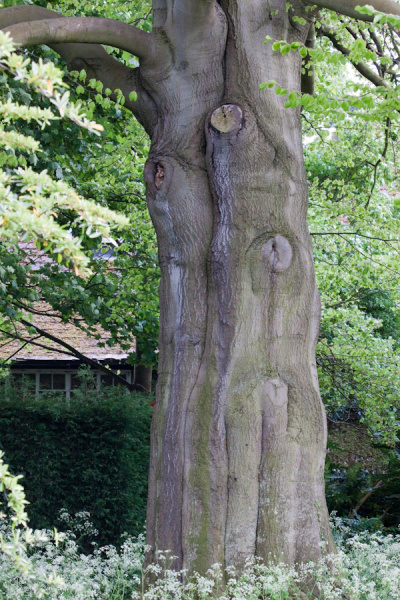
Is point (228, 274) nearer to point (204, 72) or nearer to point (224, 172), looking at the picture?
point (224, 172)

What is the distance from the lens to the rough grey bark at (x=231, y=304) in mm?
4719

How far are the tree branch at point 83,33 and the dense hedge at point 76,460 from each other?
4503mm

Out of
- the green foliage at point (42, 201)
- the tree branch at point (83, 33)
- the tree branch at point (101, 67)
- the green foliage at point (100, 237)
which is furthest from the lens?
the green foliage at point (100, 237)

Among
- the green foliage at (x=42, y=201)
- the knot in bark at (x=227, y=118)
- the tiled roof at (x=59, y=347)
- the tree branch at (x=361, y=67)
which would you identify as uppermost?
the tree branch at (x=361, y=67)

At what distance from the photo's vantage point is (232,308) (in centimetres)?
482

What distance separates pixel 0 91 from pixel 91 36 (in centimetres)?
253

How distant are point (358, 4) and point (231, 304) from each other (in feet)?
7.51

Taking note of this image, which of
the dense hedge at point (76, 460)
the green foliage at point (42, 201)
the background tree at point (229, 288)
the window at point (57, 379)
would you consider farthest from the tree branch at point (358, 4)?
the window at point (57, 379)

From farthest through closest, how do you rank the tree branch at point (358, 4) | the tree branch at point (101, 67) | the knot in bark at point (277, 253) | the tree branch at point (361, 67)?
the tree branch at point (361, 67) < the tree branch at point (101, 67) < the knot in bark at point (277, 253) < the tree branch at point (358, 4)

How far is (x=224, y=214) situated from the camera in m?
4.94

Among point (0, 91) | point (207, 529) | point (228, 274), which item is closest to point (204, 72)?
point (228, 274)

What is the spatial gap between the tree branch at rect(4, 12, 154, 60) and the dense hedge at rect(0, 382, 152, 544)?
450 cm

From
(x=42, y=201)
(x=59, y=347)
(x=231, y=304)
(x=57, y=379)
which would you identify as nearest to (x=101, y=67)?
(x=231, y=304)

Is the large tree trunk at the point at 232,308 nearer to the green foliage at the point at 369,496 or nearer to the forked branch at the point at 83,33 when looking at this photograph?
the forked branch at the point at 83,33
